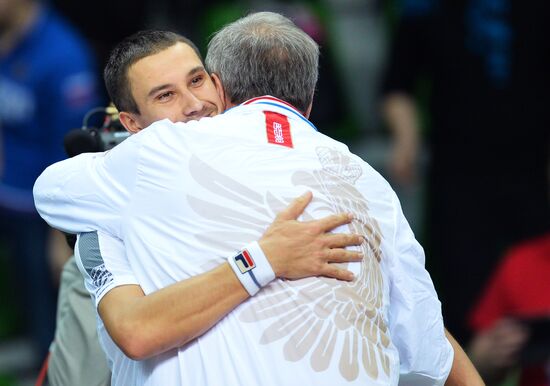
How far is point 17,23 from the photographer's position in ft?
21.6

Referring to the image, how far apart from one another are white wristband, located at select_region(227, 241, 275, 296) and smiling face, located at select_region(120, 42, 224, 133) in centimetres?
54

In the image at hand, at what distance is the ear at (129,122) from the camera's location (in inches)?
145

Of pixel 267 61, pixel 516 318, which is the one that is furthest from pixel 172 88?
pixel 516 318

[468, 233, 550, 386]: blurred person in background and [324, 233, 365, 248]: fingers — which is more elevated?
[324, 233, 365, 248]: fingers

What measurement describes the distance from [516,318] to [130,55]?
2402 millimetres

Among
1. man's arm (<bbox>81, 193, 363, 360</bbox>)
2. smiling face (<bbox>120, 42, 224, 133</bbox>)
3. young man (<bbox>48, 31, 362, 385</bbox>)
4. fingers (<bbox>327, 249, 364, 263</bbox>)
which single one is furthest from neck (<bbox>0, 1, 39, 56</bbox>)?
fingers (<bbox>327, 249, 364, 263</bbox>)

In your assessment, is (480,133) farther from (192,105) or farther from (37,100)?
(192,105)

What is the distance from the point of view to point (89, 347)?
3719 mm

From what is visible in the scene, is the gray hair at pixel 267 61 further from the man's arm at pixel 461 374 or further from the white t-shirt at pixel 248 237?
the man's arm at pixel 461 374

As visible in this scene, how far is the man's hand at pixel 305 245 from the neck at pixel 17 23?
3.65m

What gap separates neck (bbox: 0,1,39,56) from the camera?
655cm

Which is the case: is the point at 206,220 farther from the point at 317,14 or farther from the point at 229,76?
the point at 317,14

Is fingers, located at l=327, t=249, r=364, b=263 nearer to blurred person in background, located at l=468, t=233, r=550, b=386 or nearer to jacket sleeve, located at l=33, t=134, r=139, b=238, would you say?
jacket sleeve, located at l=33, t=134, r=139, b=238

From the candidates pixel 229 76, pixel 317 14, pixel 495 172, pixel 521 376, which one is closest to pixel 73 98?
pixel 317 14
